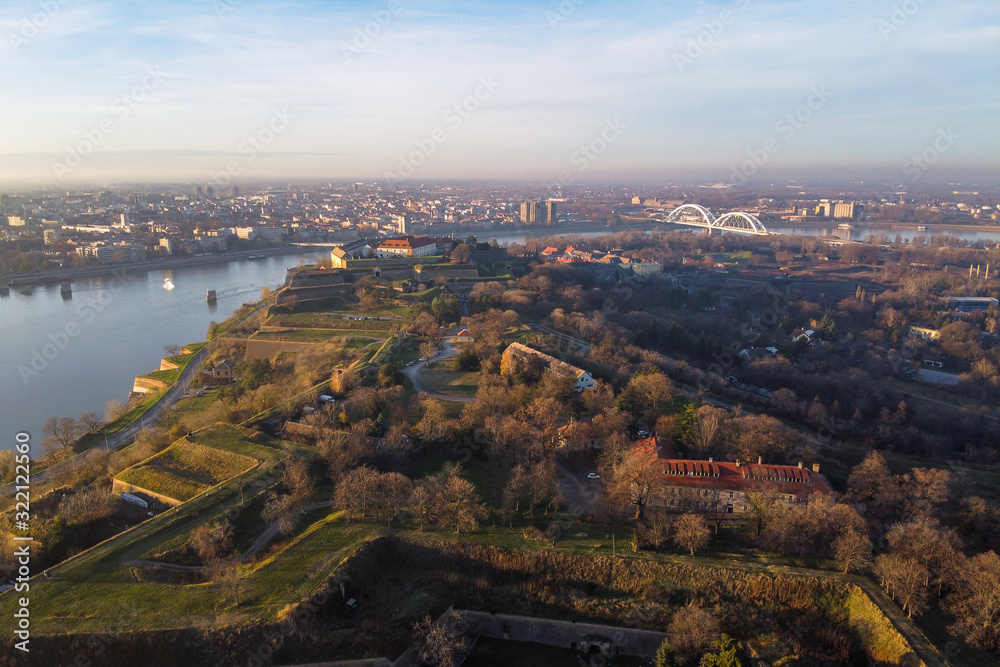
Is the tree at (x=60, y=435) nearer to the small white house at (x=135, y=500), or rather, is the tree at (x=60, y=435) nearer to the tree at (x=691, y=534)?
the small white house at (x=135, y=500)

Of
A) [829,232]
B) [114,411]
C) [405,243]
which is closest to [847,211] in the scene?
[829,232]

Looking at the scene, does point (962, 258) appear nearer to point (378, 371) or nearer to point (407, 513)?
point (378, 371)

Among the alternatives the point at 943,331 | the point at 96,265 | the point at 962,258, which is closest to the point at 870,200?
the point at 962,258

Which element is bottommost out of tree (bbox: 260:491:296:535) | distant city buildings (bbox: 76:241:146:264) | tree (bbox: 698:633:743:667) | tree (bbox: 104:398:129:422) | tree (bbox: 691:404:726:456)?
tree (bbox: 698:633:743:667)

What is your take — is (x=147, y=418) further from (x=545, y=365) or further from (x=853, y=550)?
(x=853, y=550)

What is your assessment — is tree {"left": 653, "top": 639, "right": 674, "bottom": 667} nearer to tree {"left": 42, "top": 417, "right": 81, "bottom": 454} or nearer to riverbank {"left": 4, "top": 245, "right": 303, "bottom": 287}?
tree {"left": 42, "top": 417, "right": 81, "bottom": 454}

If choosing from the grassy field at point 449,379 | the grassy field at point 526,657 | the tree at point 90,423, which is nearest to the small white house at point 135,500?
the tree at point 90,423

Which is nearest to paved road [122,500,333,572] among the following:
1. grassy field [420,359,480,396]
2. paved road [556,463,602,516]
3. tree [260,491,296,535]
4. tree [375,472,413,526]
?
tree [260,491,296,535]
